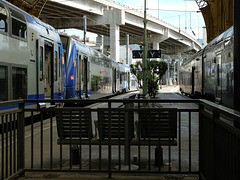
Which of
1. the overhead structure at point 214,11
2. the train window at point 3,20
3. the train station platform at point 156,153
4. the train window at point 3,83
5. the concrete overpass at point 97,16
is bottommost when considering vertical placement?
the train station platform at point 156,153

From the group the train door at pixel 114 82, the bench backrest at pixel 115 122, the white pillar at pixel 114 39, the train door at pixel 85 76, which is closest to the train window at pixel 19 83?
the bench backrest at pixel 115 122

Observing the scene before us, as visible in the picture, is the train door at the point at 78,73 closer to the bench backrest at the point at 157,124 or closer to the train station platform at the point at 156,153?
the train station platform at the point at 156,153

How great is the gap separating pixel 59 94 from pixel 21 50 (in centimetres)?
425

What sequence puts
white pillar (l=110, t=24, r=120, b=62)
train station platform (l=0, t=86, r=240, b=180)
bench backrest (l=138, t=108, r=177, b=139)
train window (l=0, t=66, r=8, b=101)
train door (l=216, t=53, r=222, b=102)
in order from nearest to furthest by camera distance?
train station platform (l=0, t=86, r=240, b=180) < bench backrest (l=138, t=108, r=177, b=139) < train window (l=0, t=66, r=8, b=101) < train door (l=216, t=53, r=222, b=102) < white pillar (l=110, t=24, r=120, b=62)

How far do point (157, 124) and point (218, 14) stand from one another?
30970 millimetres

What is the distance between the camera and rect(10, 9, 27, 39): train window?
32.5ft

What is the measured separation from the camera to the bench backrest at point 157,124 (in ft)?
17.6

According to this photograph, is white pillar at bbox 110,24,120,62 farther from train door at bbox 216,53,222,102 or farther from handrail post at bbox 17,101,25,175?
handrail post at bbox 17,101,25,175

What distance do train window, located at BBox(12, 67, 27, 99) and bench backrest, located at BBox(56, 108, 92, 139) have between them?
468cm

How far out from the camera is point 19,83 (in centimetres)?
1027

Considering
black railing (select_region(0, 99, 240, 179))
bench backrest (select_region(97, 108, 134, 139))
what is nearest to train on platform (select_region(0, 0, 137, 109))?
black railing (select_region(0, 99, 240, 179))

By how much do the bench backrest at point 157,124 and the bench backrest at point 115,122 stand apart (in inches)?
8.1

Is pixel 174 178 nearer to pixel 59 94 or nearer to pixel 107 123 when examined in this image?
pixel 107 123

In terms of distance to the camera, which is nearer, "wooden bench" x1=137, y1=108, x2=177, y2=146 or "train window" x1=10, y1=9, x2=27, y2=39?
"wooden bench" x1=137, y1=108, x2=177, y2=146
